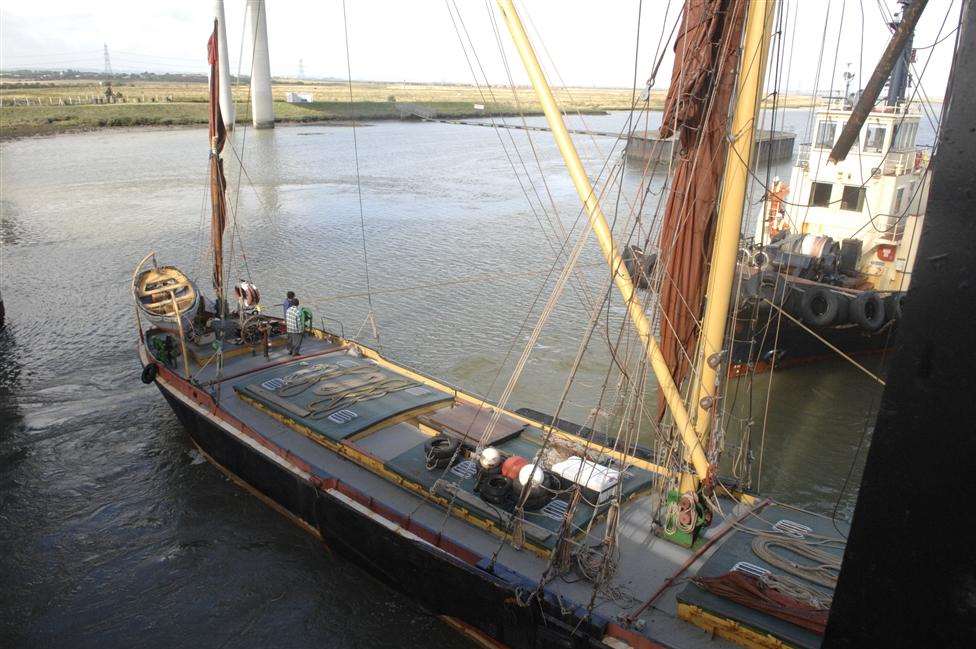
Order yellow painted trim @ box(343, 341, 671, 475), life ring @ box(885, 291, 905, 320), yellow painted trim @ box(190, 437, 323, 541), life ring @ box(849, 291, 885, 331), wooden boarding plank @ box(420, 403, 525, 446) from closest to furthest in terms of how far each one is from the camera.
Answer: yellow painted trim @ box(343, 341, 671, 475) → wooden boarding plank @ box(420, 403, 525, 446) → yellow painted trim @ box(190, 437, 323, 541) → life ring @ box(849, 291, 885, 331) → life ring @ box(885, 291, 905, 320)

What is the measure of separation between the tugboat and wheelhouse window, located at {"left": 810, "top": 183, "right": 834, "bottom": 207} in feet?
0.11

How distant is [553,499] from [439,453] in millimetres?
1959

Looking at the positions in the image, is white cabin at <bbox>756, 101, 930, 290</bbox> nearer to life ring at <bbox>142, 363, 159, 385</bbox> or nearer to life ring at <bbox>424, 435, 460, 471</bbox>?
life ring at <bbox>424, 435, 460, 471</bbox>

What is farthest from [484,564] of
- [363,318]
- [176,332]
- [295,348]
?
[363,318]

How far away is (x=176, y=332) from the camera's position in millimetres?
17125

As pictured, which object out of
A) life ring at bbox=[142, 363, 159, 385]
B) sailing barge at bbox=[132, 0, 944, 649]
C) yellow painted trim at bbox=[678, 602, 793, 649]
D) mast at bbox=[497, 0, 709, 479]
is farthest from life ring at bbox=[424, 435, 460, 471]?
life ring at bbox=[142, 363, 159, 385]

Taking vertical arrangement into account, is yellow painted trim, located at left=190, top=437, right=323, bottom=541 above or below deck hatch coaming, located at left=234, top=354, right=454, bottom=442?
below

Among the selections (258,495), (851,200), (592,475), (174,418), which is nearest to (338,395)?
(258,495)

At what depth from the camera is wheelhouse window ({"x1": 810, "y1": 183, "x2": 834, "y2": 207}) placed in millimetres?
25281

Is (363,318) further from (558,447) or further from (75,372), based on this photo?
(558,447)

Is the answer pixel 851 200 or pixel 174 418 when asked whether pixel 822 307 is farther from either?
pixel 174 418

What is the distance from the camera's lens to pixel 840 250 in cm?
2331

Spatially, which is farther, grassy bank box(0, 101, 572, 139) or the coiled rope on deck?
grassy bank box(0, 101, 572, 139)

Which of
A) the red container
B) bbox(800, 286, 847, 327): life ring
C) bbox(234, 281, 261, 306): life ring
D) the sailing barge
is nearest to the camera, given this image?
the sailing barge
